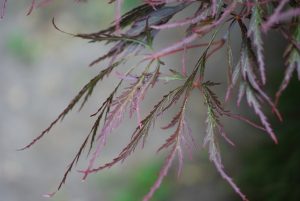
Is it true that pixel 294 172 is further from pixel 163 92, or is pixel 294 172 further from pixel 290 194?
pixel 163 92

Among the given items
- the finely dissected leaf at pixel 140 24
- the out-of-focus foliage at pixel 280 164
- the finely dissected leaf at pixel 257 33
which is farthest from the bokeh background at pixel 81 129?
the finely dissected leaf at pixel 257 33

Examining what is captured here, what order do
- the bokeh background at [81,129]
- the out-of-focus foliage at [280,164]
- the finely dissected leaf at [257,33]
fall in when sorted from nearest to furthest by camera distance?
the finely dissected leaf at [257,33]
the out-of-focus foliage at [280,164]
the bokeh background at [81,129]

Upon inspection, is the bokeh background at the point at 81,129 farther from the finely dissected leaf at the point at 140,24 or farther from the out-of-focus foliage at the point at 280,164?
the finely dissected leaf at the point at 140,24

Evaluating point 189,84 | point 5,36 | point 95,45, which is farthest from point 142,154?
point 189,84

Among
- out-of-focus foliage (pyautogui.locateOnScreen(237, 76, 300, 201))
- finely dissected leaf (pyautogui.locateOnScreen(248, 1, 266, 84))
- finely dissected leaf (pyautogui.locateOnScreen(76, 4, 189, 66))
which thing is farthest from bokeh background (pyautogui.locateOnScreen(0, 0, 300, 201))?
finely dissected leaf (pyautogui.locateOnScreen(248, 1, 266, 84))

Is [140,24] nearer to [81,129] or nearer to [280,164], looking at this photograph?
[280,164]

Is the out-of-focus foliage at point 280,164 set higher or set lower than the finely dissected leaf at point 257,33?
lower

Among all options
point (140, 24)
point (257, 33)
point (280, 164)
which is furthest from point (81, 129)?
point (257, 33)

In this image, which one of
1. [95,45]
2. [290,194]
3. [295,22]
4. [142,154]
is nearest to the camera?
[295,22]

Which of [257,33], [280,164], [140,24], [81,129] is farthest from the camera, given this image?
[81,129]
